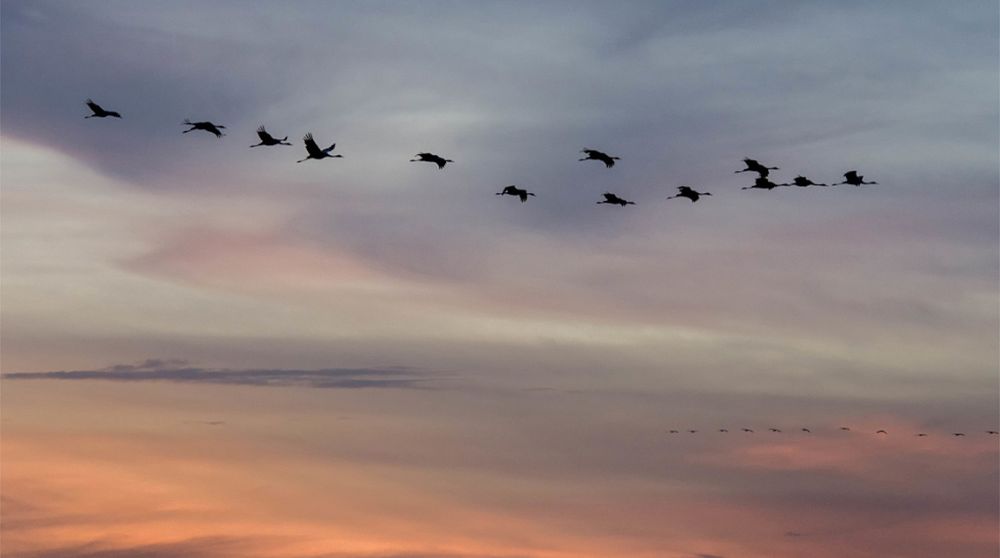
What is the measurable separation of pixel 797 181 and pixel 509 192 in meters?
24.1

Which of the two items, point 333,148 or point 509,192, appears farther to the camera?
point 509,192

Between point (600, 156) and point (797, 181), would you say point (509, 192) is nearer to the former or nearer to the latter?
point (600, 156)

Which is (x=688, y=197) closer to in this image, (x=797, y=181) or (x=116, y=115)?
(x=797, y=181)

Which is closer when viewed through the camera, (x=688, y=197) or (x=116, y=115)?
(x=116, y=115)

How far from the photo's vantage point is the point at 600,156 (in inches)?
6658

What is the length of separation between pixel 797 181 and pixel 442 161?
29.2 m

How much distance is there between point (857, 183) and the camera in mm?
170750

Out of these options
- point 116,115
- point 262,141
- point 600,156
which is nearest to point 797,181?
point 600,156

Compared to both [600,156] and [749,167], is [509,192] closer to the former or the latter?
[600,156]

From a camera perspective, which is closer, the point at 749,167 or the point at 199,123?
the point at 199,123

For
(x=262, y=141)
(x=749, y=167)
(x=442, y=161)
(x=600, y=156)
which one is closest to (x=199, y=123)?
(x=262, y=141)

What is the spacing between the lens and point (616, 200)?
177750mm

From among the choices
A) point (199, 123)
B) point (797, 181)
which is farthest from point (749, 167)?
point (199, 123)

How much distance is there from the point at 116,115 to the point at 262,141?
12292 mm
